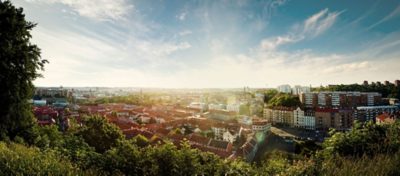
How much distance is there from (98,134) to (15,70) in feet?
33.3

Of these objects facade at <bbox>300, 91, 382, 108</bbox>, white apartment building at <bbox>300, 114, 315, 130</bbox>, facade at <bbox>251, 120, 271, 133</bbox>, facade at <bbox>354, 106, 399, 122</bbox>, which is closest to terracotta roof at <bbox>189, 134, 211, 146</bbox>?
facade at <bbox>251, 120, 271, 133</bbox>

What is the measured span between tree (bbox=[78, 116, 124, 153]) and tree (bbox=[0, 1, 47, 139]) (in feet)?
28.6

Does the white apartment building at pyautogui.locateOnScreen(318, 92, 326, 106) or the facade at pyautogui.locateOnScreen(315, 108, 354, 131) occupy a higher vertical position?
the white apartment building at pyautogui.locateOnScreen(318, 92, 326, 106)

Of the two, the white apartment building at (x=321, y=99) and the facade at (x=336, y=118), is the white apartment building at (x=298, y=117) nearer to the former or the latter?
the facade at (x=336, y=118)

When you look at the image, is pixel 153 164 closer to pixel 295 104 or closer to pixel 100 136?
pixel 100 136

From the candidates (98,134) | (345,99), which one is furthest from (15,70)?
(345,99)

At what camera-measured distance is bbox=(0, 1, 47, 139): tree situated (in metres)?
9.44

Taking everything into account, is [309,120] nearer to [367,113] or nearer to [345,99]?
[367,113]

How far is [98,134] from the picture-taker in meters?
19.2

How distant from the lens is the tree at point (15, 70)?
944cm

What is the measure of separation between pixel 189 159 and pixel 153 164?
703 millimetres

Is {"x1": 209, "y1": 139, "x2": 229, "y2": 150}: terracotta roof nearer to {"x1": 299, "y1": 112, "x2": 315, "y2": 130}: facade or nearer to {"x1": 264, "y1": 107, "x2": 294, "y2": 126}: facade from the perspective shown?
{"x1": 299, "y1": 112, "x2": 315, "y2": 130}: facade

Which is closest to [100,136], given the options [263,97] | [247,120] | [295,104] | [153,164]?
[153,164]

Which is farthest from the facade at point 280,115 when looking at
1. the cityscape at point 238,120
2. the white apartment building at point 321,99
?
the white apartment building at point 321,99
